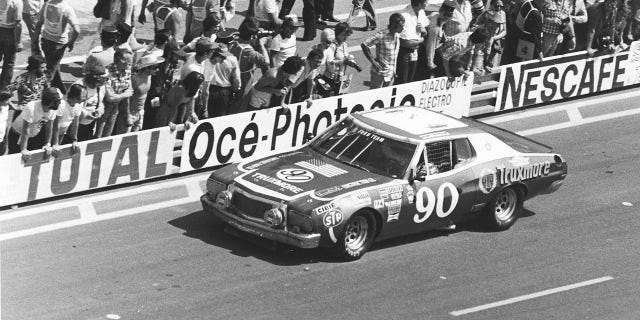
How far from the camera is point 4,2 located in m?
19.0

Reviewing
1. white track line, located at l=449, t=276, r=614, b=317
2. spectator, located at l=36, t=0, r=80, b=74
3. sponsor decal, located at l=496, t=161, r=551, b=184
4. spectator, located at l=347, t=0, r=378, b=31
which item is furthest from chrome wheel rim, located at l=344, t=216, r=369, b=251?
spectator, located at l=347, t=0, r=378, b=31

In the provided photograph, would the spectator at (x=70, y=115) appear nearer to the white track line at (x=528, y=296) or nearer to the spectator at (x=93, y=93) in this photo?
the spectator at (x=93, y=93)

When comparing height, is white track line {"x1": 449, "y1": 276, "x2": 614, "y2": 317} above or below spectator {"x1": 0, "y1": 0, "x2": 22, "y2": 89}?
below

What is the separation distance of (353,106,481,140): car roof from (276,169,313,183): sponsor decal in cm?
133

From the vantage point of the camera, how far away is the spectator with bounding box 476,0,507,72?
2105 centimetres

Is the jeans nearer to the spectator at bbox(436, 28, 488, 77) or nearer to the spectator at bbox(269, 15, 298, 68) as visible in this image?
the spectator at bbox(269, 15, 298, 68)

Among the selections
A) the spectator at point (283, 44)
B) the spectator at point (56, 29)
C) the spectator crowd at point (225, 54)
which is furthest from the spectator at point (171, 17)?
the spectator at point (283, 44)

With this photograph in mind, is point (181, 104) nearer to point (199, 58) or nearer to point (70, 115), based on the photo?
point (199, 58)

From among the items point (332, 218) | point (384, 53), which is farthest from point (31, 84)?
point (384, 53)

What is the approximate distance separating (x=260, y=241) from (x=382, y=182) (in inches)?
65.5

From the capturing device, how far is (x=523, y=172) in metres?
17.0

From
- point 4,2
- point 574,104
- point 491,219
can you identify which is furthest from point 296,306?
point 574,104

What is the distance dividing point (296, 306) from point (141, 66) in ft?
15.7

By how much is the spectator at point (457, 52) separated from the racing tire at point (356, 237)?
18.8ft
